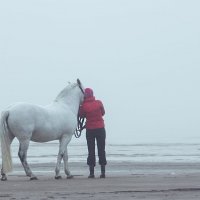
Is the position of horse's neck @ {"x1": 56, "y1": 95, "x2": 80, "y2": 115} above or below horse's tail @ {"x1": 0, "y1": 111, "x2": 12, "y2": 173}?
above

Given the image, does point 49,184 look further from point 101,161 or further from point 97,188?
point 101,161

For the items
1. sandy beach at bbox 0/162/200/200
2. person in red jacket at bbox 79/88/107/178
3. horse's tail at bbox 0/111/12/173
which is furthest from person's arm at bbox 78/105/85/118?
horse's tail at bbox 0/111/12/173

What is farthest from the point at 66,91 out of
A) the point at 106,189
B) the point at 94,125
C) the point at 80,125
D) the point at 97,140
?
the point at 106,189

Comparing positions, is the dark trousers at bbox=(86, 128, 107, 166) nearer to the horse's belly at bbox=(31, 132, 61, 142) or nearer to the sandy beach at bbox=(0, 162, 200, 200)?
the horse's belly at bbox=(31, 132, 61, 142)

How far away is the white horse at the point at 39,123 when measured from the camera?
15609 mm

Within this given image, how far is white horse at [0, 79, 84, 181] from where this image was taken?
15.6 meters

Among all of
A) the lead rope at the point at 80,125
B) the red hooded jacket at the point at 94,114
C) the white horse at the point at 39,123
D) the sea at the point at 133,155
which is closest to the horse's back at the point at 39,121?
the white horse at the point at 39,123

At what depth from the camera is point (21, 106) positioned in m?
15.6

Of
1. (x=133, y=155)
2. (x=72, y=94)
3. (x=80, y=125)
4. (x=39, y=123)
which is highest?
(x=72, y=94)

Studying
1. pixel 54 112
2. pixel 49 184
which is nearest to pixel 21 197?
pixel 49 184

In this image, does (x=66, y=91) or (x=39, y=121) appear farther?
(x=66, y=91)

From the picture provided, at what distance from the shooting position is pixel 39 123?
Answer: 15.9m

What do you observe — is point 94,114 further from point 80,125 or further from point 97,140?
point 80,125

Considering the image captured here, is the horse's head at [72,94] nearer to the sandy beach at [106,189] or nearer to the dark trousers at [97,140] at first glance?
the dark trousers at [97,140]
